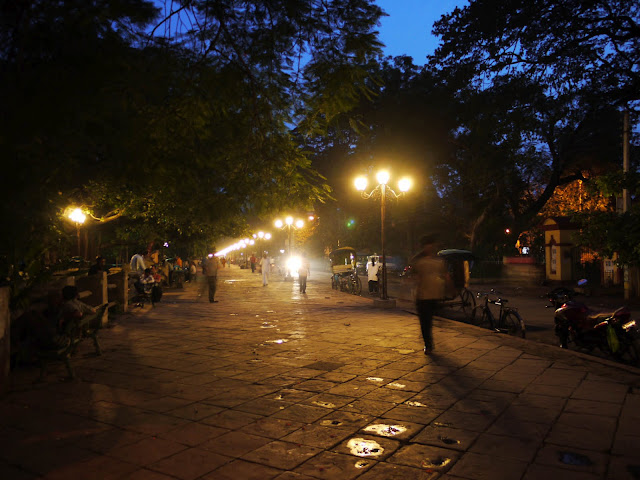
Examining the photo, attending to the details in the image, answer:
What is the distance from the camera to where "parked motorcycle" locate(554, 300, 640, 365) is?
7656mm

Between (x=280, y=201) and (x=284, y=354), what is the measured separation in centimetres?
338

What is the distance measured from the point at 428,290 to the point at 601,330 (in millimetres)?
2731

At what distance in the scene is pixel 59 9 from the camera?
19.9 feet

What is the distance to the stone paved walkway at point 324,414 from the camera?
12.6ft

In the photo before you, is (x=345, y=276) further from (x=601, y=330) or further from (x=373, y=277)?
(x=601, y=330)

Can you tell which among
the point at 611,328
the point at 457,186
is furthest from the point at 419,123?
the point at 611,328

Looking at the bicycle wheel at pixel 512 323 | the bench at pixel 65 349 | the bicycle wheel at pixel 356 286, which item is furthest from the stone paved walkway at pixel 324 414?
the bicycle wheel at pixel 356 286

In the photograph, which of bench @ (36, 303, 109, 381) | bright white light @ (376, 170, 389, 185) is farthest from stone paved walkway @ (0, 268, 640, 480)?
bright white light @ (376, 170, 389, 185)

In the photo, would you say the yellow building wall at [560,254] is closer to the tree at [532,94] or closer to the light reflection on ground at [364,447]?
the tree at [532,94]

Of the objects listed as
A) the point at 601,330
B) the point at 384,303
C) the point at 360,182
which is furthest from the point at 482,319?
the point at 360,182

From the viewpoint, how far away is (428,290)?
8.12 metres

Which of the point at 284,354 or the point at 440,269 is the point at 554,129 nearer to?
the point at 440,269

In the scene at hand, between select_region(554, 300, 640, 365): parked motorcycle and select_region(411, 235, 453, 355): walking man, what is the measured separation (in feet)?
7.09

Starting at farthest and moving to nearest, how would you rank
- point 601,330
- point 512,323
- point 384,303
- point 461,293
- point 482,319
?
point 384,303
point 461,293
point 482,319
point 512,323
point 601,330
